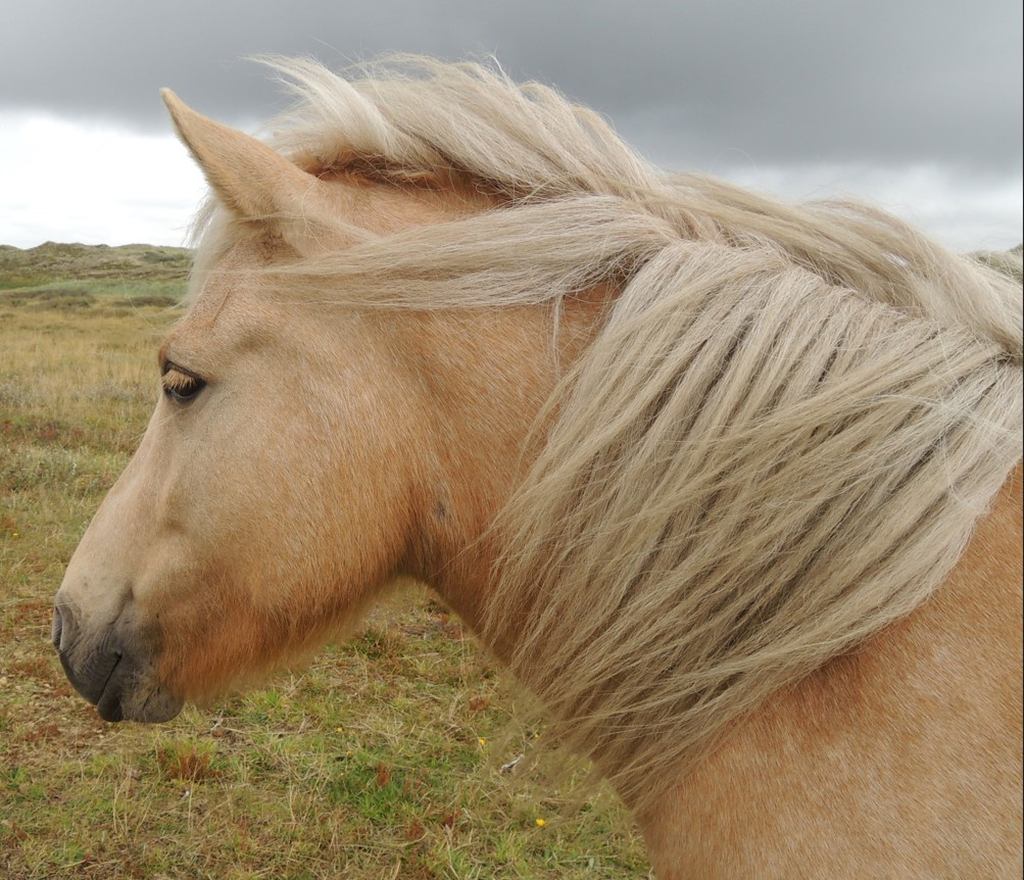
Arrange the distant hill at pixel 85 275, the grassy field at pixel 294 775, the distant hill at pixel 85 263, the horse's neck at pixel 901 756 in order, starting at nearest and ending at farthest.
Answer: the horse's neck at pixel 901 756, the grassy field at pixel 294 775, the distant hill at pixel 85 263, the distant hill at pixel 85 275

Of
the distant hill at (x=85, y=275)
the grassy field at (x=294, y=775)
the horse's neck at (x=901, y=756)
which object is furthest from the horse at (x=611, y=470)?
the distant hill at (x=85, y=275)

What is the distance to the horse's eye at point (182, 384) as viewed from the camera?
5.25ft

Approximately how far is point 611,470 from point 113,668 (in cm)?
134

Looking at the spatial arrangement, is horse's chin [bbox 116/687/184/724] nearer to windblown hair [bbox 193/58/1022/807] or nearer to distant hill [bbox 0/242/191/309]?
windblown hair [bbox 193/58/1022/807]

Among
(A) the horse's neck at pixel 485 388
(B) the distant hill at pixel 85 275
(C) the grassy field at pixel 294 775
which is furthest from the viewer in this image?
(B) the distant hill at pixel 85 275

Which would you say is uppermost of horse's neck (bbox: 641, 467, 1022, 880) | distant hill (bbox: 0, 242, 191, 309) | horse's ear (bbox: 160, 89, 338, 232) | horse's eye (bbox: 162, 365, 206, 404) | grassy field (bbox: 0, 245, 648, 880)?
horse's ear (bbox: 160, 89, 338, 232)

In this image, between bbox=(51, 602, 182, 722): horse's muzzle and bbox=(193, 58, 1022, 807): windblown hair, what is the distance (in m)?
0.89

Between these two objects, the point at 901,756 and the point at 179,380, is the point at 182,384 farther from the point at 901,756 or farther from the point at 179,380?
the point at 901,756

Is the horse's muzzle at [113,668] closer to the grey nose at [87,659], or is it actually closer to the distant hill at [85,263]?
the grey nose at [87,659]

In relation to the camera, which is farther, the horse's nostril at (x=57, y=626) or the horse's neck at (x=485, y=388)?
the horse's nostril at (x=57, y=626)

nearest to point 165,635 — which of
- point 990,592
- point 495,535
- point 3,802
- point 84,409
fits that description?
point 495,535

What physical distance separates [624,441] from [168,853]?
2.92m

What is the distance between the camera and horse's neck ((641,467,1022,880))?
1.09m

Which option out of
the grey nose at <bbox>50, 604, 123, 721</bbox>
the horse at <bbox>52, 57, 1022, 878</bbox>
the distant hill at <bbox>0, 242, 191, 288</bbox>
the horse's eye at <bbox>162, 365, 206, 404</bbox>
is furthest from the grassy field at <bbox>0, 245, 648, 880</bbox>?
the grey nose at <bbox>50, 604, 123, 721</bbox>
